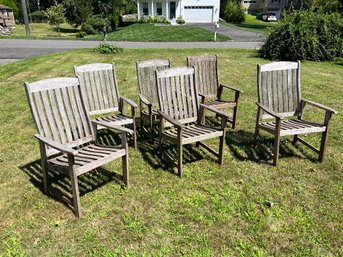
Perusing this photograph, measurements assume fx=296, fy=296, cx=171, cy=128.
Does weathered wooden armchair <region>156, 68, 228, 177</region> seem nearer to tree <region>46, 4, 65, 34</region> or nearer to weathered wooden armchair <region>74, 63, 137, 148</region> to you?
weathered wooden armchair <region>74, 63, 137, 148</region>

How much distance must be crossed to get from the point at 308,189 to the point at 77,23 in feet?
106

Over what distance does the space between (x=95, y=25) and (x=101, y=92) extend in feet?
87.5

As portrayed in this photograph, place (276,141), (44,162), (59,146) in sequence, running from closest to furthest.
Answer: (59,146) < (44,162) < (276,141)

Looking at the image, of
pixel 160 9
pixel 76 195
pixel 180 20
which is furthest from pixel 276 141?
pixel 160 9

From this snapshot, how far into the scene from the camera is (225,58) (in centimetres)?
1291

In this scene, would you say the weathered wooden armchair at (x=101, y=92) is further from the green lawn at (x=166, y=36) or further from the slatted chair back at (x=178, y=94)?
the green lawn at (x=166, y=36)

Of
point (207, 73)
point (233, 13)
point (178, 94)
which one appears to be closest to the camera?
point (178, 94)

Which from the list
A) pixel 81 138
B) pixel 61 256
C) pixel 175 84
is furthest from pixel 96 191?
pixel 175 84

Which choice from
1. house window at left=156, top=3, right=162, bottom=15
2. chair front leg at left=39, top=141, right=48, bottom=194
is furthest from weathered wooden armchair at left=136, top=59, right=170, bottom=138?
house window at left=156, top=3, right=162, bottom=15

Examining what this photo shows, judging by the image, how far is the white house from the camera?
3750 cm

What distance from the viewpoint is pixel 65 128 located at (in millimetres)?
3893

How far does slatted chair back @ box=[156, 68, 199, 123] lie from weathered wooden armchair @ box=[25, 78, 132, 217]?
1.10 m

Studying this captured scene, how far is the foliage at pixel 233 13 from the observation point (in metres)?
42.6

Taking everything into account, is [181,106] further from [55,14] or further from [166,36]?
[55,14]
